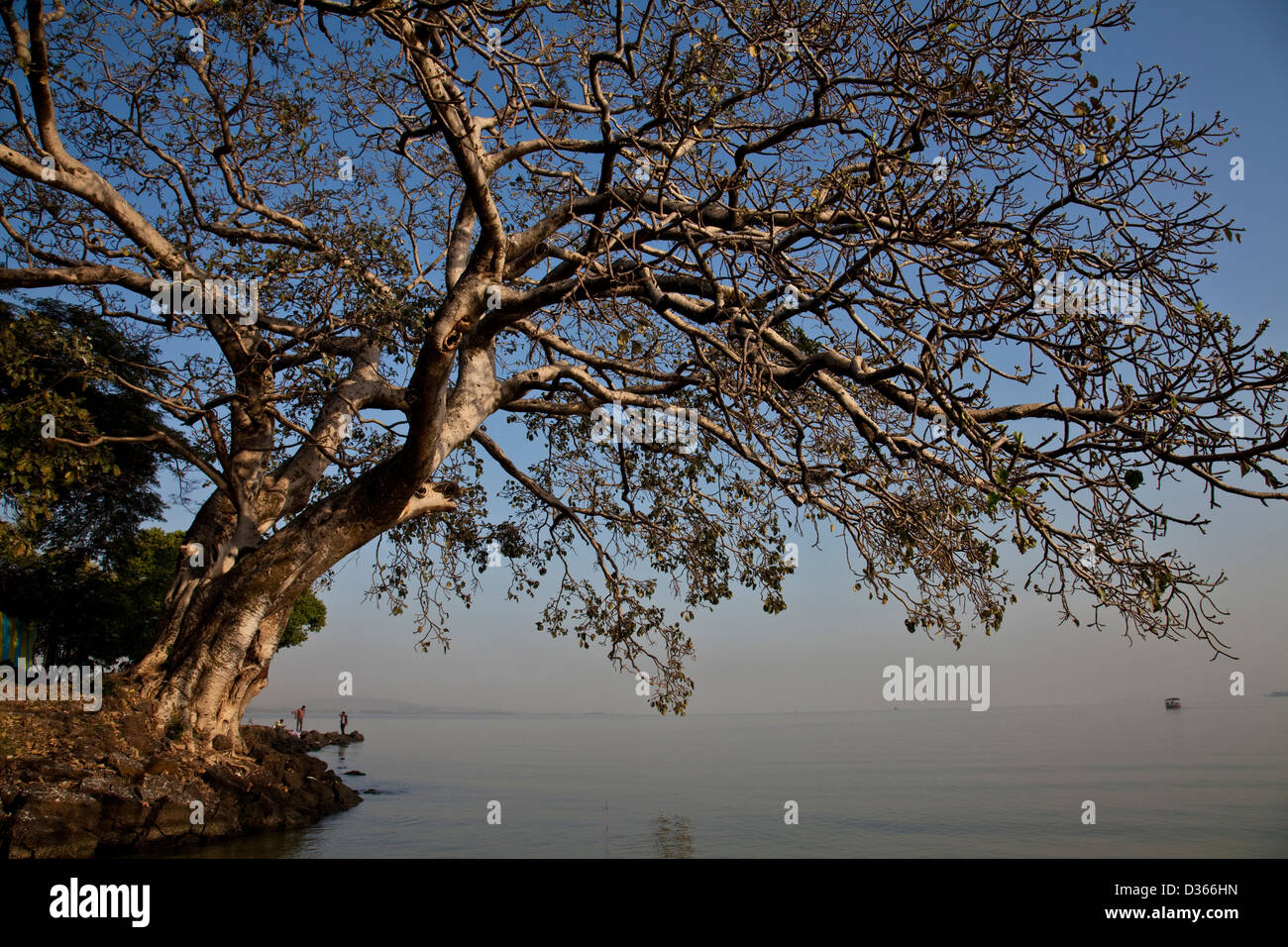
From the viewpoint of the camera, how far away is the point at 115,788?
8047 mm

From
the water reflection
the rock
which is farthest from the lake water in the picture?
the rock

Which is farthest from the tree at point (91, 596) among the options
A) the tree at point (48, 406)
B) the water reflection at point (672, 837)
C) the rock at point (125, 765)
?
the water reflection at point (672, 837)

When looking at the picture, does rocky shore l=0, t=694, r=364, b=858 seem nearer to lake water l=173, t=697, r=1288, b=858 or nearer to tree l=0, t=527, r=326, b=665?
lake water l=173, t=697, r=1288, b=858

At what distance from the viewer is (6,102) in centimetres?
927

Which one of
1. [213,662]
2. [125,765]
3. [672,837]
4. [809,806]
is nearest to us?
[125,765]

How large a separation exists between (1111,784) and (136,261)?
21.4m

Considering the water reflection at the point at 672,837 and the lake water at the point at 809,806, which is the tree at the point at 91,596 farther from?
the water reflection at the point at 672,837

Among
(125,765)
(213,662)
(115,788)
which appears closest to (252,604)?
(213,662)

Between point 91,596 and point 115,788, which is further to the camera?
point 91,596

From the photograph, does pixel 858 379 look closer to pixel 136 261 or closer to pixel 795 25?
pixel 795 25

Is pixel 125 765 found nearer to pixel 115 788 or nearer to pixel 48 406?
pixel 115 788

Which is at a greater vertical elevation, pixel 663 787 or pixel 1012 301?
pixel 1012 301

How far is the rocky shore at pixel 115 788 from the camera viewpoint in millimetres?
7324
